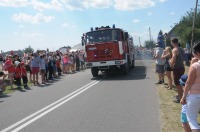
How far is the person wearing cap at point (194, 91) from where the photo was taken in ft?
16.2

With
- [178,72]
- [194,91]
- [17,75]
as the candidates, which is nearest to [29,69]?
[17,75]

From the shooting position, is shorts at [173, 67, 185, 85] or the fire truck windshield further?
the fire truck windshield

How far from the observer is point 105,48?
60.1 ft

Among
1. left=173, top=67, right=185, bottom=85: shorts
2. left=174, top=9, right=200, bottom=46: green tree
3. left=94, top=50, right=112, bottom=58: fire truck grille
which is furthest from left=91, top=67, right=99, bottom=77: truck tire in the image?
left=174, top=9, right=200, bottom=46: green tree

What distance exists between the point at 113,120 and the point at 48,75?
44.4 ft

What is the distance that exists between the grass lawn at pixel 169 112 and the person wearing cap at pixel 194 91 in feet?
5.32

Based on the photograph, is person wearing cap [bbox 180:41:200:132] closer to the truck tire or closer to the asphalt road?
the asphalt road

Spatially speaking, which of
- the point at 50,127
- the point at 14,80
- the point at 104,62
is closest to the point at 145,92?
the point at 50,127

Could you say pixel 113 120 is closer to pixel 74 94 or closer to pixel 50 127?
pixel 50 127

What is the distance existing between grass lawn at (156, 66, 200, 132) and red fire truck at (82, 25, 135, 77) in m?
6.73

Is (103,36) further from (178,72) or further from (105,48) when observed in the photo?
(178,72)

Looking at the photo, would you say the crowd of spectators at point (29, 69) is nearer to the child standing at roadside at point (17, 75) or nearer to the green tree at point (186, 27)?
the child standing at roadside at point (17, 75)

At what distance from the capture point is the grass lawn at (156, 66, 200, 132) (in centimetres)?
680

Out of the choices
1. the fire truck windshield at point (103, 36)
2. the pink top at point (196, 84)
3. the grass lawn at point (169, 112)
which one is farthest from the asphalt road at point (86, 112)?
the fire truck windshield at point (103, 36)
